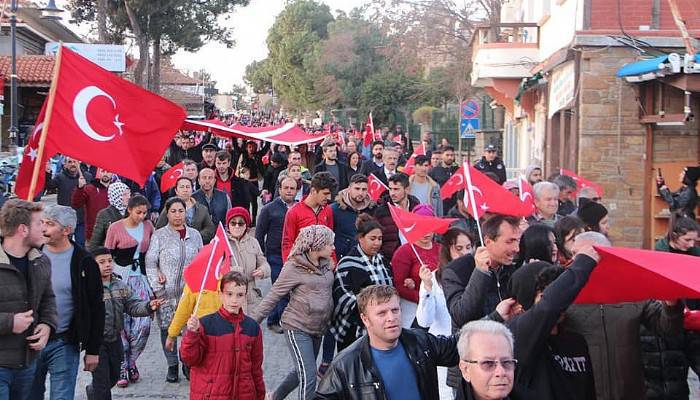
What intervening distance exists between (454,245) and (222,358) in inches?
64.8

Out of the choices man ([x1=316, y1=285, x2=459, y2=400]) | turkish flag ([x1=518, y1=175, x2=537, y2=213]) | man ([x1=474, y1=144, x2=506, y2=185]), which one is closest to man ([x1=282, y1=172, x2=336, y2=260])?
turkish flag ([x1=518, y1=175, x2=537, y2=213])

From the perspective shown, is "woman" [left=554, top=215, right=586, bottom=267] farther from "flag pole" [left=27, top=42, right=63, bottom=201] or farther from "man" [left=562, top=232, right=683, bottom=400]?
"flag pole" [left=27, top=42, right=63, bottom=201]

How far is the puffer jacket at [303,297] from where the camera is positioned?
23.5 feet

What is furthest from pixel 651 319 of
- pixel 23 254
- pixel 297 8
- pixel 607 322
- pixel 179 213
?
pixel 297 8

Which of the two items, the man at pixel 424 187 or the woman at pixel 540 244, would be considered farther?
the man at pixel 424 187

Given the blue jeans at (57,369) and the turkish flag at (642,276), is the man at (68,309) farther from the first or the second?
the turkish flag at (642,276)

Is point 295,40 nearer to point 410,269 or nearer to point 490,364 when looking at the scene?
point 410,269

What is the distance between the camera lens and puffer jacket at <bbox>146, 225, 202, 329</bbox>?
8.74 metres

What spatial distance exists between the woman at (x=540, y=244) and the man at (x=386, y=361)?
1.37 metres

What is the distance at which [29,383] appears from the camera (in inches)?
234

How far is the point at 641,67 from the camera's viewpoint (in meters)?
14.6

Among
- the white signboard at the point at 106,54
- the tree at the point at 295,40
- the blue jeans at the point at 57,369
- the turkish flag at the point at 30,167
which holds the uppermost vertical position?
the tree at the point at 295,40

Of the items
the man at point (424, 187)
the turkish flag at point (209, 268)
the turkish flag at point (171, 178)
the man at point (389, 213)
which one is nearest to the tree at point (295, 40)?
the turkish flag at point (171, 178)

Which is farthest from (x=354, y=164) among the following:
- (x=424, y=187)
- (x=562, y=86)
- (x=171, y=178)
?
(x=562, y=86)
